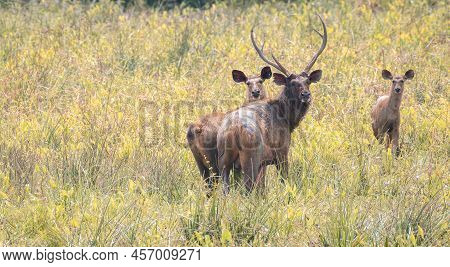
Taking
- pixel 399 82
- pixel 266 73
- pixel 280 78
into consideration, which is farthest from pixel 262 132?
pixel 399 82

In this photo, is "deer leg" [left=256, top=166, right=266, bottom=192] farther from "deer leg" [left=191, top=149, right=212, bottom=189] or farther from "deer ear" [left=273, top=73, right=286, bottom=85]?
"deer ear" [left=273, top=73, right=286, bottom=85]

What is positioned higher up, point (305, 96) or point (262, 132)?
point (305, 96)

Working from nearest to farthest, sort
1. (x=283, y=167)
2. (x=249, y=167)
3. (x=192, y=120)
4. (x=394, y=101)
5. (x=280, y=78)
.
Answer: (x=249, y=167), (x=283, y=167), (x=280, y=78), (x=394, y=101), (x=192, y=120)

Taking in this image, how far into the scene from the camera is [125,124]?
11508 mm

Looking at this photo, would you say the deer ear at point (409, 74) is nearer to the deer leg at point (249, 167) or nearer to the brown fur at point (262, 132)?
the brown fur at point (262, 132)

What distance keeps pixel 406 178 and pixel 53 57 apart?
6934mm

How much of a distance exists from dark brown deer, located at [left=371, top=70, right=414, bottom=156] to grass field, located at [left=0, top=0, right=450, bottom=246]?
Answer: 17 centimetres

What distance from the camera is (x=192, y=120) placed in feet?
38.8

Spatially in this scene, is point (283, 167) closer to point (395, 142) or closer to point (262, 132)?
point (262, 132)

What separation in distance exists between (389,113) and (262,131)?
3.00 metres

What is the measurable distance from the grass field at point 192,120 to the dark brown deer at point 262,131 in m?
0.23

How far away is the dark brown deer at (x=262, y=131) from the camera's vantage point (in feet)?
28.2

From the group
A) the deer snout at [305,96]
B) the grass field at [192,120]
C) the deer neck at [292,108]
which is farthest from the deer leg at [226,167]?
the deer snout at [305,96]

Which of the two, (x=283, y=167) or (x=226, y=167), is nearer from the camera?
(x=226, y=167)
